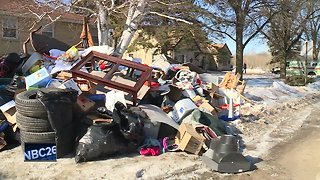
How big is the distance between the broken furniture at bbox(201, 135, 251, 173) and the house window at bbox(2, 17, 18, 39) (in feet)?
67.2

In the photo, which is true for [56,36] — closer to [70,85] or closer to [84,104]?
[70,85]

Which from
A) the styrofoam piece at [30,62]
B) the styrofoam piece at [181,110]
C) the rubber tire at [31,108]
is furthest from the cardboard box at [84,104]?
the styrofoam piece at [30,62]

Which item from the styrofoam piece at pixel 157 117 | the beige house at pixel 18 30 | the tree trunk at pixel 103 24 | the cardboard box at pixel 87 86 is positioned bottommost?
the styrofoam piece at pixel 157 117

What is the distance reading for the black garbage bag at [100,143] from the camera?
17.4 ft

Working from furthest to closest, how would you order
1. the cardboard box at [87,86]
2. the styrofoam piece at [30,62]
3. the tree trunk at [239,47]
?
the tree trunk at [239,47] < the styrofoam piece at [30,62] < the cardboard box at [87,86]

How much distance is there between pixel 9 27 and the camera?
75.6ft

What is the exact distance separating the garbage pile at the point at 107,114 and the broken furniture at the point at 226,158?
0.01 metres

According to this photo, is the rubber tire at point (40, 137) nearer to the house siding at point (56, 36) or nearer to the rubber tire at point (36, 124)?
the rubber tire at point (36, 124)

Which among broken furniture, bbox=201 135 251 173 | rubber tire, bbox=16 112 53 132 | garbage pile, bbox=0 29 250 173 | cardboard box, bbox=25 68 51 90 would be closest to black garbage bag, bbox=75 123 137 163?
garbage pile, bbox=0 29 250 173

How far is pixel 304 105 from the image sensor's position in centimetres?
1333

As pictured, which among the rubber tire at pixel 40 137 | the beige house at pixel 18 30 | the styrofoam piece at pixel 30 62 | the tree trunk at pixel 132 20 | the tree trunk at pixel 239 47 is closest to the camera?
the rubber tire at pixel 40 137

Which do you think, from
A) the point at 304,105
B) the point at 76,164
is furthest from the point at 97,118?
the point at 304,105

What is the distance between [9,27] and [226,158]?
21331 mm

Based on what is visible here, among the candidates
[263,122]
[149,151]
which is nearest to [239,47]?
[263,122]
